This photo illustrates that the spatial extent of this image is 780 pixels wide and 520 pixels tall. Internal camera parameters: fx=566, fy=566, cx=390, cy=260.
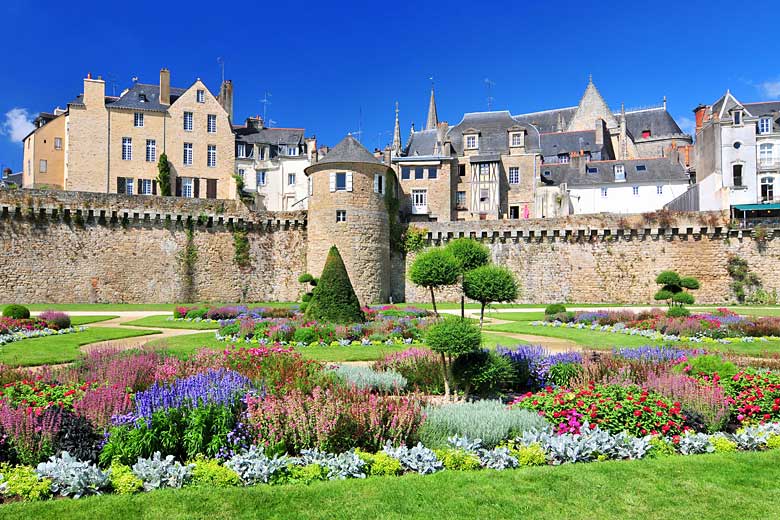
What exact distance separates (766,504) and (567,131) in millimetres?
56384

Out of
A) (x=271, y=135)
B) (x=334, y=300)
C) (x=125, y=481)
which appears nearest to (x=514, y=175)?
(x=271, y=135)

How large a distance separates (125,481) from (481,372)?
18.2 ft

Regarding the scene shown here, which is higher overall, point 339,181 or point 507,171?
point 507,171

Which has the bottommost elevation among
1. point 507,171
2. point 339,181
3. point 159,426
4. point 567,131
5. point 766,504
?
point 766,504

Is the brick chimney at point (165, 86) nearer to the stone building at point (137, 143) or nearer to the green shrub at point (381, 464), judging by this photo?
the stone building at point (137, 143)

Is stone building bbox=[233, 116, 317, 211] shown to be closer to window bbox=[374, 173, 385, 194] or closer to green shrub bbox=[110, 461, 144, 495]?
window bbox=[374, 173, 385, 194]

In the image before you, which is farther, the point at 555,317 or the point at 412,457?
the point at 555,317

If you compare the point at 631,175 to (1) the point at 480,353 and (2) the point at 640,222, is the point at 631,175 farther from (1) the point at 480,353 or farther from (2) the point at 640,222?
(1) the point at 480,353

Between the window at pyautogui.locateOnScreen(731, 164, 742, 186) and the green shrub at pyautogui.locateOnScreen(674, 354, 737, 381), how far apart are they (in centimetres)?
3928

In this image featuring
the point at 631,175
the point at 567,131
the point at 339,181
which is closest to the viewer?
the point at 339,181

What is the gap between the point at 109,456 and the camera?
5.80m

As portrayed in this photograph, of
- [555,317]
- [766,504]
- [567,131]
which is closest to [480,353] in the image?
[766,504]

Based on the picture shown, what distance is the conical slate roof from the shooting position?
111ft

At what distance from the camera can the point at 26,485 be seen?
5.09 meters
